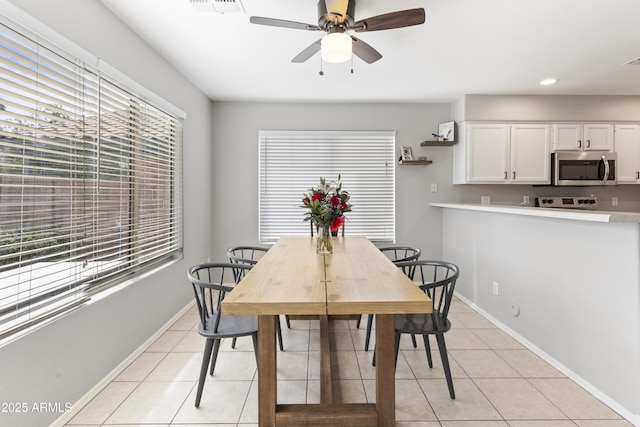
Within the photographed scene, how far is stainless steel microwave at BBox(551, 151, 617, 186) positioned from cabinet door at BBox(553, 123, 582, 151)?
3.7 inches

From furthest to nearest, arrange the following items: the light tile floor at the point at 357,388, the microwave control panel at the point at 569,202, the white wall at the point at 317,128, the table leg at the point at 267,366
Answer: the white wall at the point at 317,128, the microwave control panel at the point at 569,202, the light tile floor at the point at 357,388, the table leg at the point at 267,366

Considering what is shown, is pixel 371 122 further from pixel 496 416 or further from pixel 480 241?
pixel 496 416

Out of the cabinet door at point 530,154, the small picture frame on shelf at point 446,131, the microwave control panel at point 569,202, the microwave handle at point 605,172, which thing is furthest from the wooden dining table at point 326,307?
the microwave handle at point 605,172

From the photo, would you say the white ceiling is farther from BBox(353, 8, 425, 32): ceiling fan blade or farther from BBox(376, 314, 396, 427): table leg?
BBox(376, 314, 396, 427): table leg

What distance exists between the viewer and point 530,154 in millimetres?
3848

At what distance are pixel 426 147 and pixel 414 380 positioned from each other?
9.86 ft

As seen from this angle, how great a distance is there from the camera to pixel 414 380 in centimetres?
205

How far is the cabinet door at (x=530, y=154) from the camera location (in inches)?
151

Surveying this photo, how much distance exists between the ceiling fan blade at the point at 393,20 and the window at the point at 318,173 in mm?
2245

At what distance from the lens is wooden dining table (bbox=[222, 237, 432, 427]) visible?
1254mm

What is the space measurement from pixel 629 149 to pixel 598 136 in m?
0.41

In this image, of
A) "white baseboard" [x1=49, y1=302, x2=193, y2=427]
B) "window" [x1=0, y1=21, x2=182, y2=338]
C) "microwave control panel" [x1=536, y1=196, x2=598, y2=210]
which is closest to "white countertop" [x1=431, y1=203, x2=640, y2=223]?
"microwave control panel" [x1=536, y1=196, x2=598, y2=210]

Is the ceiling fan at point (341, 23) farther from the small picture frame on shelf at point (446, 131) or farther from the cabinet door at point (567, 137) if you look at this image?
→ the cabinet door at point (567, 137)

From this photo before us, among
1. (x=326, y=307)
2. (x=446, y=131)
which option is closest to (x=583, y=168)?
(x=446, y=131)
